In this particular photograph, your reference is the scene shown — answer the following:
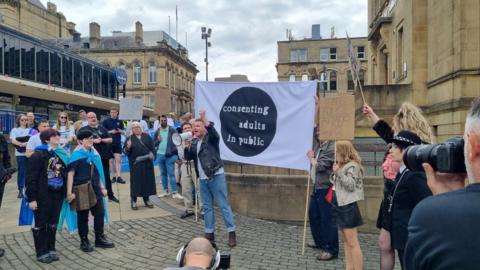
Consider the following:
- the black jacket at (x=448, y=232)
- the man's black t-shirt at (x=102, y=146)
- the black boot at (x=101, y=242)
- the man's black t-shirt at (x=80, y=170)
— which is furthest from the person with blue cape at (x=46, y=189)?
the black jacket at (x=448, y=232)

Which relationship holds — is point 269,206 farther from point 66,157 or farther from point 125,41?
point 125,41

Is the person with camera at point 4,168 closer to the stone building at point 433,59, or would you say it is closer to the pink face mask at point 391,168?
the pink face mask at point 391,168

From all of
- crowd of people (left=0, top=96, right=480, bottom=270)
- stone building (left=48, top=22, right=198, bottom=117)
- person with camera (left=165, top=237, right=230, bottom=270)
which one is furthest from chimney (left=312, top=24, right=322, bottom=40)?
person with camera (left=165, top=237, right=230, bottom=270)

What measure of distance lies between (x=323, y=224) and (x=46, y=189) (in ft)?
13.0

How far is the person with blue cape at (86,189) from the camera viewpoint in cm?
583

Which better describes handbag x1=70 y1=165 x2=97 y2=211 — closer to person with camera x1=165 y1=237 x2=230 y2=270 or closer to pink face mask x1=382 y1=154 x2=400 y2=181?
person with camera x1=165 y1=237 x2=230 y2=270

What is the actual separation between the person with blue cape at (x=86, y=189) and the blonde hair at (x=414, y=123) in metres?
4.33

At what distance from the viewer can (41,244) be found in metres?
5.59

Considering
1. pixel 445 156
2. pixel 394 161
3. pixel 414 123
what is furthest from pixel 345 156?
pixel 445 156

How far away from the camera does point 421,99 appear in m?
14.4

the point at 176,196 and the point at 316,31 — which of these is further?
the point at 316,31

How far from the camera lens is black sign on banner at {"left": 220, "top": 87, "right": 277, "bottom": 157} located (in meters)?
6.88

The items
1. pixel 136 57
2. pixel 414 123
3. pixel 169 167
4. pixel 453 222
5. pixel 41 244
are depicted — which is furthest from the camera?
pixel 136 57

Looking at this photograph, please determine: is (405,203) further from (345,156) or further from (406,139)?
(345,156)
